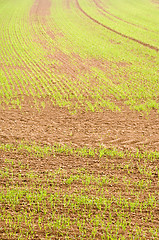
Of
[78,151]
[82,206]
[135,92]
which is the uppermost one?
[135,92]

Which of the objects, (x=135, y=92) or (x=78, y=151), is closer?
(x=78, y=151)

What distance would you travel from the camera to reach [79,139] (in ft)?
29.5

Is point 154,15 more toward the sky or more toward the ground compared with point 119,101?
more toward the sky

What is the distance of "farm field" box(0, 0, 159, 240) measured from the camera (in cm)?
604

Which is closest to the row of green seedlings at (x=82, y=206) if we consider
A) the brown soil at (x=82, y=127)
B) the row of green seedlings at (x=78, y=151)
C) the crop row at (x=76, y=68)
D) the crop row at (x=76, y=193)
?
the crop row at (x=76, y=193)

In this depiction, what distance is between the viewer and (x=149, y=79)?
1373 cm

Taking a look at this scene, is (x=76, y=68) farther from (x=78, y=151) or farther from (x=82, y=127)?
(x=78, y=151)

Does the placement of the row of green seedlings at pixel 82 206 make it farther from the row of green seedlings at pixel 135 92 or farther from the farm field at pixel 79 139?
the row of green seedlings at pixel 135 92

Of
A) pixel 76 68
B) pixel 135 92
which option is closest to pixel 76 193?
pixel 135 92

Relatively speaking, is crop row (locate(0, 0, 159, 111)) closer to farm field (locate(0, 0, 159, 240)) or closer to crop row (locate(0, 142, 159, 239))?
farm field (locate(0, 0, 159, 240))

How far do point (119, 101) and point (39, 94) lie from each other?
367 centimetres

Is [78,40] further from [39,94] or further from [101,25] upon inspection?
[39,94]

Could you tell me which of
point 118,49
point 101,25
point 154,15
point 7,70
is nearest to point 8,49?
point 7,70

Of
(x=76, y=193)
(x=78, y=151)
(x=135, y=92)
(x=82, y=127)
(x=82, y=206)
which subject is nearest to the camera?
(x=82, y=206)
